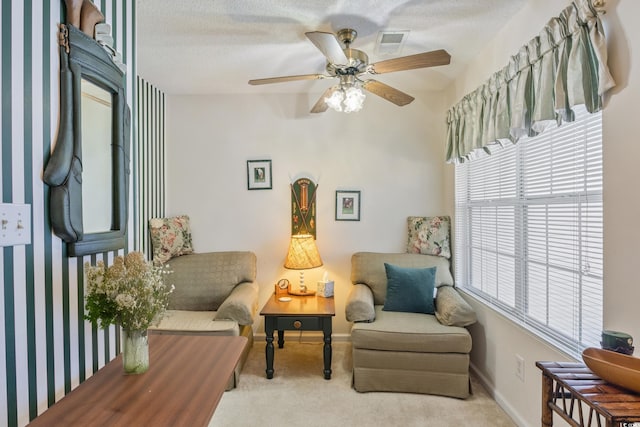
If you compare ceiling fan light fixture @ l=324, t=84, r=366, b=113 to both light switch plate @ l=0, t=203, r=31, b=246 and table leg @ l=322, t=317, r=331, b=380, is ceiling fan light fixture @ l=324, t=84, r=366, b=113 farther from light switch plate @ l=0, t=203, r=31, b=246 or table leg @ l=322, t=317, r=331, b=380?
light switch plate @ l=0, t=203, r=31, b=246

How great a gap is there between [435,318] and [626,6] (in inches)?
84.6

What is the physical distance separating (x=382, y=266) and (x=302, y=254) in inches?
29.6

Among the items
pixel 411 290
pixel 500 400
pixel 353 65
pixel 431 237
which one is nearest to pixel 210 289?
pixel 411 290

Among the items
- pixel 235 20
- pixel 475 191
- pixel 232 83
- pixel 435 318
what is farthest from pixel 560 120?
pixel 232 83

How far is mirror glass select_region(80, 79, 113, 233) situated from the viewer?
1290 millimetres

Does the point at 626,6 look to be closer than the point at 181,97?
Yes

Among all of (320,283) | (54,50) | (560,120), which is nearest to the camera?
(54,50)

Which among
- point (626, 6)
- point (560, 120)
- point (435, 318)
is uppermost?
point (626, 6)

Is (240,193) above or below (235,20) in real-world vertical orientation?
below

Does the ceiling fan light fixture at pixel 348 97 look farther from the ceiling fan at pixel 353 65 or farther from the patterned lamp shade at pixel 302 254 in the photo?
the patterned lamp shade at pixel 302 254

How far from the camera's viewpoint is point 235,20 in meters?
2.16

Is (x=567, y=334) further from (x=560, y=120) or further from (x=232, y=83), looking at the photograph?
(x=232, y=83)

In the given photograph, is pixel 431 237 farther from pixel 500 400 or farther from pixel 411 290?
pixel 500 400

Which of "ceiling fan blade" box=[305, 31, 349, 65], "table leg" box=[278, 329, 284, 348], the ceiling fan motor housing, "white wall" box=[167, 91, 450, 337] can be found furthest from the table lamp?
"ceiling fan blade" box=[305, 31, 349, 65]
